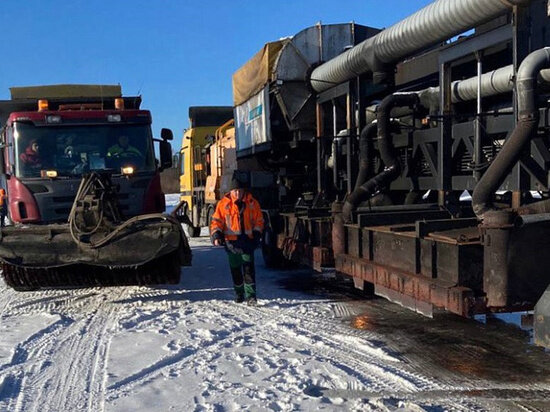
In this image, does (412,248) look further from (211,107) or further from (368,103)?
(211,107)

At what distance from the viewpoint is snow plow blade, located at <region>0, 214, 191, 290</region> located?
7.16 metres

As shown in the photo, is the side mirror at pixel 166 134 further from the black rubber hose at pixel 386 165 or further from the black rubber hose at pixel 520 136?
the black rubber hose at pixel 520 136

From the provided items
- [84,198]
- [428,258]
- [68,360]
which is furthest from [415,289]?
[84,198]

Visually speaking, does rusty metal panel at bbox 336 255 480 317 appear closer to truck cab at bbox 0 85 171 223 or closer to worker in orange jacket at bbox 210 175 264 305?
worker in orange jacket at bbox 210 175 264 305

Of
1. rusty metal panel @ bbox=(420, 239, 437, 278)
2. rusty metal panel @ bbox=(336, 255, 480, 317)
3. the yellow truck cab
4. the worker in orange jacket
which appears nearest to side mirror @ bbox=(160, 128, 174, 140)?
the worker in orange jacket

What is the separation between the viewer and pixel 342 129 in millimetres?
9211

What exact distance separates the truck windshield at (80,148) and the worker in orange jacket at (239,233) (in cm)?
163

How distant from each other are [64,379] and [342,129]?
5931 mm

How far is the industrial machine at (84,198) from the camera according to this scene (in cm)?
724

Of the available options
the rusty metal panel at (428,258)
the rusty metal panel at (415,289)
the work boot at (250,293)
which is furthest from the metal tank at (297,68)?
the rusty metal panel at (428,258)

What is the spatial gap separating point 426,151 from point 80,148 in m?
4.97

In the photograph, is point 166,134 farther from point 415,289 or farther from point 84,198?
point 415,289

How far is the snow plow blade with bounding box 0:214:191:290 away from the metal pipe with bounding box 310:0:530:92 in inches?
128

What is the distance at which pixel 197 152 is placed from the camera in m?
17.0
